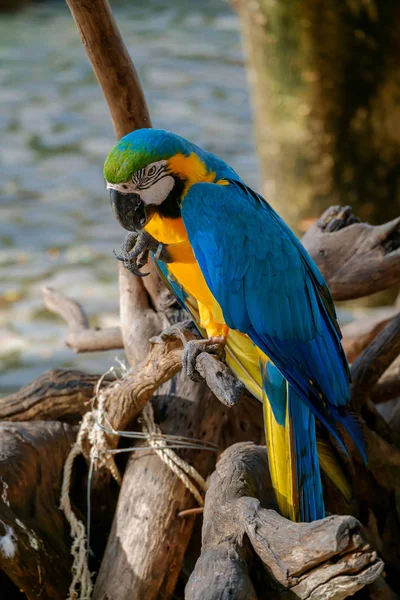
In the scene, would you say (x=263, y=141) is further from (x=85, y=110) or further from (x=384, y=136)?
(x=85, y=110)

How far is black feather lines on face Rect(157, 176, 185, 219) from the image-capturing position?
1057 millimetres

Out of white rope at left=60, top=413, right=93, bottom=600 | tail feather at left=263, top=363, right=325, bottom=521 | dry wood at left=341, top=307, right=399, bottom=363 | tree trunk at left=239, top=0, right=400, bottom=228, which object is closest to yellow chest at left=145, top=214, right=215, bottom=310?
tail feather at left=263, top=363, right=325, bottom=521

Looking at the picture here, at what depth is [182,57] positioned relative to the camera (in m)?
6.15

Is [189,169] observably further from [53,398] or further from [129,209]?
[53,398]

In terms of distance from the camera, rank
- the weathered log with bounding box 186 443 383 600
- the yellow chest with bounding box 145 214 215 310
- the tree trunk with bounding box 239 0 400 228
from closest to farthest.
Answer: the weathered log with bounding box 186 443 383 600
the yellow chest with bounding box 145 214 215 310
the tree trunk with bounding box 239 0 400 228

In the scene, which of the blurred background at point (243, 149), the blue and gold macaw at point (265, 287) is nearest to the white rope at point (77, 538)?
the blue and gold macaw at point (265, 287)

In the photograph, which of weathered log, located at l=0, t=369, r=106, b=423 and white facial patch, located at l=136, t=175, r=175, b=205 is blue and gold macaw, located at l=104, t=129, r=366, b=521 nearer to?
white facial patch, located at l=136, t=175, r=175, b=205

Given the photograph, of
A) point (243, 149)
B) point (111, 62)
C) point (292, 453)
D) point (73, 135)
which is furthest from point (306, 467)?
point (73, 135)

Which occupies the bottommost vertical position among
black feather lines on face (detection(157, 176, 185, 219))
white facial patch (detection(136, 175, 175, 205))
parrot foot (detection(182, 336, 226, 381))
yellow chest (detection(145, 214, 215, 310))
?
parrot foot (detection(182, 336, 226, 381))

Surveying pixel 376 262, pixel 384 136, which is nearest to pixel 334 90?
pixel 384 136

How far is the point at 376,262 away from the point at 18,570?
2.44 feet

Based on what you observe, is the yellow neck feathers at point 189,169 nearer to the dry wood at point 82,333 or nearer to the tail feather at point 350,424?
the tail feather at point 350,424

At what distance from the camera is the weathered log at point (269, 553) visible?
775 millimetres

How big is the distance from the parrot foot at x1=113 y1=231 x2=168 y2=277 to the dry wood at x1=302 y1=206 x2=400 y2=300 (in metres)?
0.41
